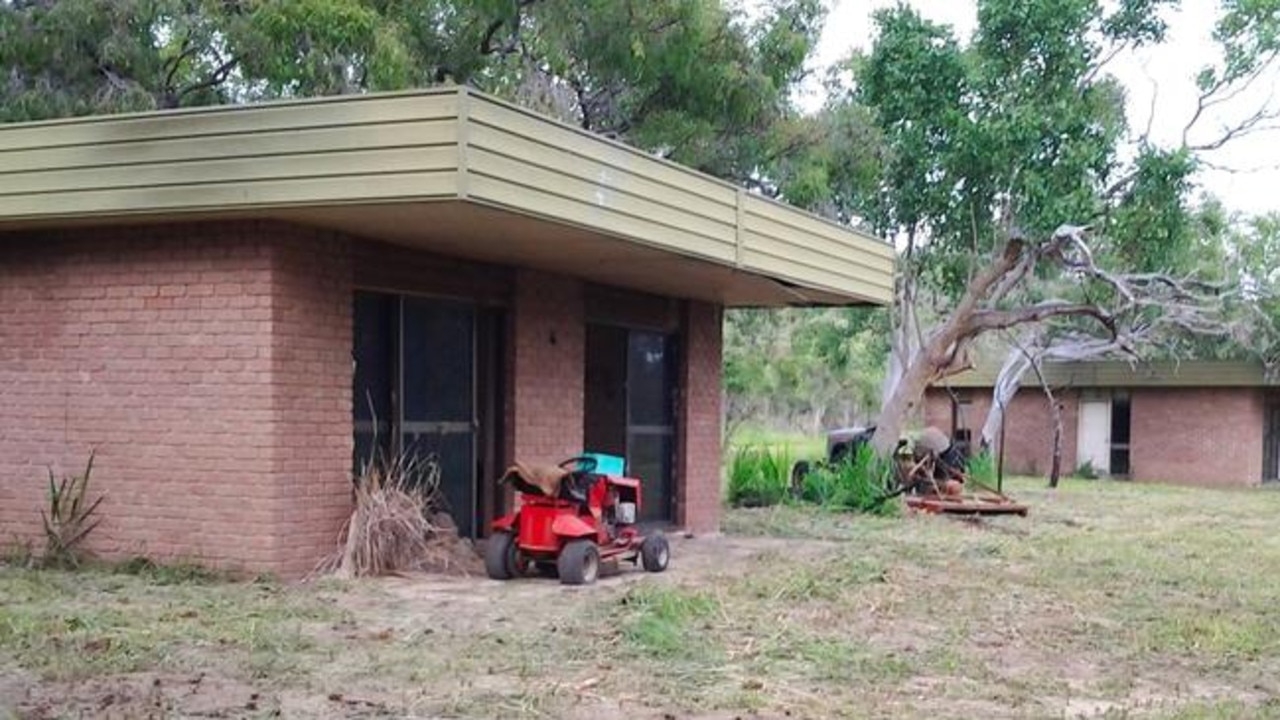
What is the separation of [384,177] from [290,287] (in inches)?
61.0

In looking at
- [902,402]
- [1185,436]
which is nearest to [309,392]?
[902,402]

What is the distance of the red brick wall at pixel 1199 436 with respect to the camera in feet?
98.6

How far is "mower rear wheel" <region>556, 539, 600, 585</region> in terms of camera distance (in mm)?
9609

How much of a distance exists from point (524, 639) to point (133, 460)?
3.70 metres

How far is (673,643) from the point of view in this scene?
7.37 meters

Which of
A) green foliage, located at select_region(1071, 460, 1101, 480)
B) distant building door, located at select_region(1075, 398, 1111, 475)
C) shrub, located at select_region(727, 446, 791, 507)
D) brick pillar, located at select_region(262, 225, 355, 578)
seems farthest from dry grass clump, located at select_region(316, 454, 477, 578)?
distant building door, located at select_region(1075, 398, 1111, 475)

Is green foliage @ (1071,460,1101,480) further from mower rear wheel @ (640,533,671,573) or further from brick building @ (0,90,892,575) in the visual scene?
mower rear wheel @ (640,533,671,573)

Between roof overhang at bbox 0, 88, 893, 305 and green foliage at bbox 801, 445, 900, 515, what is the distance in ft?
24.7

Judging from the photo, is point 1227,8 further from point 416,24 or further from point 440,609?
point 440,609

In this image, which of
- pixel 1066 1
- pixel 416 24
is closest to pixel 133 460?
pixel 416 24

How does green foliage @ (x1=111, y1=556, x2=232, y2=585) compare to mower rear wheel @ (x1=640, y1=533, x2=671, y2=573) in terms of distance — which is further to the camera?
mower rear wheel @ (x1=640, y1=533, x2=671, y2=573)

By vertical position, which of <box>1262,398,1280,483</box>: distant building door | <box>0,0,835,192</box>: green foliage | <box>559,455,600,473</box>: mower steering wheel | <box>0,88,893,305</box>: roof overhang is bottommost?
<box>1262,398,1280,483</box>: distant building door

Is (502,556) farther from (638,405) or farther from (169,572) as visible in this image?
(638,405)

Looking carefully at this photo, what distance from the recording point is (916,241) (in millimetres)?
21828
